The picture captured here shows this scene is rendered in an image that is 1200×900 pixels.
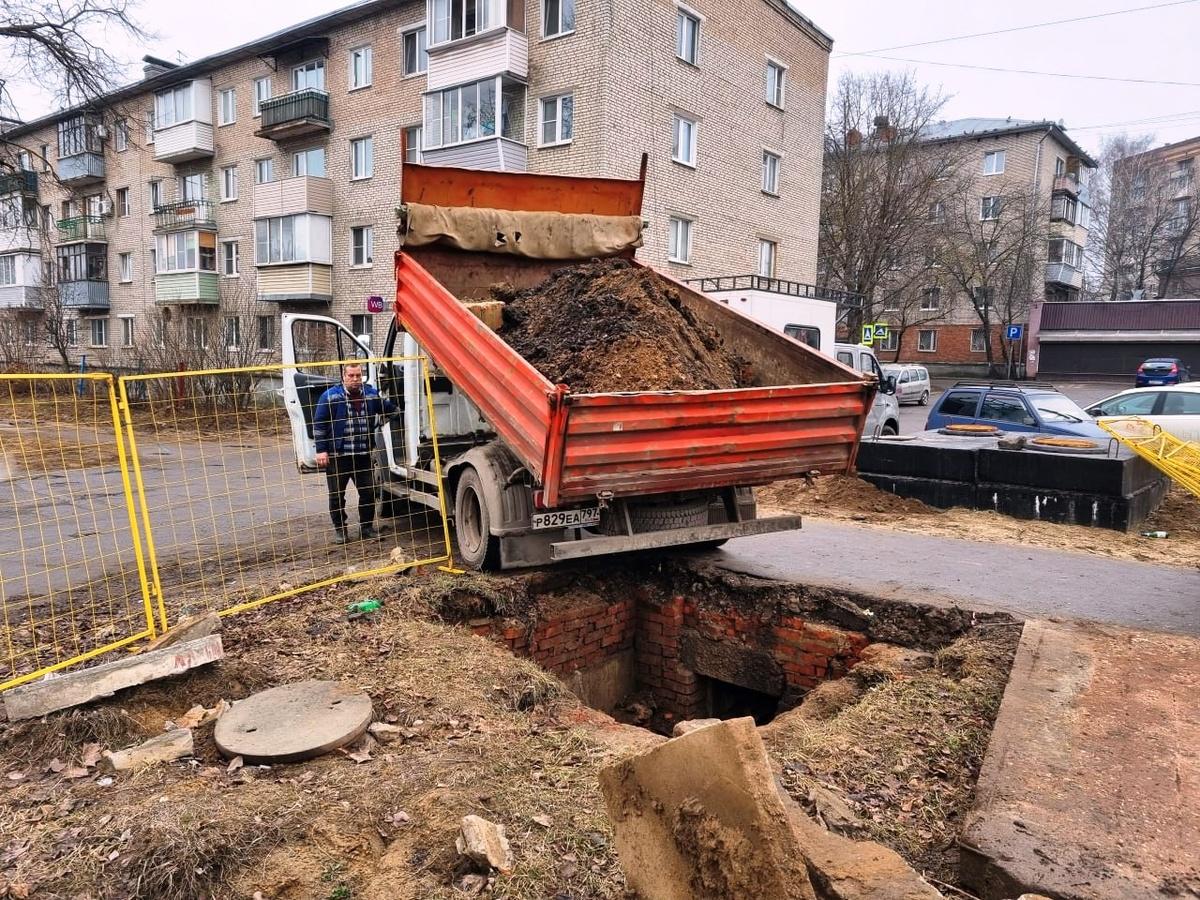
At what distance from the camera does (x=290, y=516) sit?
29.9ft

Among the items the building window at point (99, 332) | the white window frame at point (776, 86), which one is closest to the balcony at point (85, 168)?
the building window at point (99, 332)

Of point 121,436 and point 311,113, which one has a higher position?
point 311,113

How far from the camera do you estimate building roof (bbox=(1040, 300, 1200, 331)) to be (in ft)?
116

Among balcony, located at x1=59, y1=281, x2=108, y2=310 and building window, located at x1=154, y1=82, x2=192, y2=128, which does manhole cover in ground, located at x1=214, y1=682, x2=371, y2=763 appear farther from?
balcony, located at x1=59, y1=281, x2=108, y2=310

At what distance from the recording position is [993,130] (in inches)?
1688

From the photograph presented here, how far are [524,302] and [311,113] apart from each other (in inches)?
922

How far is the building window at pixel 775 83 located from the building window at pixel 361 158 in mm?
12889

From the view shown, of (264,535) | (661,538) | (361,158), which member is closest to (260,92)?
(361,158)

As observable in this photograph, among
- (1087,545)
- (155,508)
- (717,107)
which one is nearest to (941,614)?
(1087,545)

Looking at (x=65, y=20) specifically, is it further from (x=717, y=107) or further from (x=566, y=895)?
(x=566, y=895)

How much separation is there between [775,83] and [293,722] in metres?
26.4

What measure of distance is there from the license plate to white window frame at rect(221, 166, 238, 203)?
3006 cm

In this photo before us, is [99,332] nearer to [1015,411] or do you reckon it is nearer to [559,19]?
[559,19]

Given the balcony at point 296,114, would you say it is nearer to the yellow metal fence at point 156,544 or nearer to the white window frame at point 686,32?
the white window frame at point 686,32
